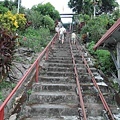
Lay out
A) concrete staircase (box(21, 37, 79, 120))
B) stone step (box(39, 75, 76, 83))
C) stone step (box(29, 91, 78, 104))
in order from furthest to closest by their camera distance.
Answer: stone step (box(39, 75, 76, 83)), stone step (box(29, 91, 78, 104)), concrete staircase (box(21, 37, 79, 120))

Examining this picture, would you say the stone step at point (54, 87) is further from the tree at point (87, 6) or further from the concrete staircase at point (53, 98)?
the tree at point (87, 6)

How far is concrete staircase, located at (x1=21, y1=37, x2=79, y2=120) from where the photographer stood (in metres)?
6.64

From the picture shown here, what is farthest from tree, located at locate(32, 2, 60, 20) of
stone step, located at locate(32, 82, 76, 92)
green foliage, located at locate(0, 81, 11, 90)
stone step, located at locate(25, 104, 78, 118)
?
stone step, located at locate(25, 104, 78, 118)

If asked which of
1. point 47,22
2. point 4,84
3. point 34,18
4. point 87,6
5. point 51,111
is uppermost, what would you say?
point 87,6

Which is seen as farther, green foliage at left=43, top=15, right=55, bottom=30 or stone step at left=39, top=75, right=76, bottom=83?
green foliage at left=43, top=15, right=55, bottom=30

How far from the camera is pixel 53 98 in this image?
746 centimetres

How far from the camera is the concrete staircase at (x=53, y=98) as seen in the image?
6637 millimetres

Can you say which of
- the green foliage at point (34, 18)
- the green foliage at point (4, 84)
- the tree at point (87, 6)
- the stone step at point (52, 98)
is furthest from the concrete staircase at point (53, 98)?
the tree at point (87, 6)

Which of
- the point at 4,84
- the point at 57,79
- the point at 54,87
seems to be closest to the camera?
the point at 4,84

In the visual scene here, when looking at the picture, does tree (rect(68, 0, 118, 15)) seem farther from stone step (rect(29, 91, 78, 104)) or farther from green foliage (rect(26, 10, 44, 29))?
stone step (rect(29, 91, 78, 104))

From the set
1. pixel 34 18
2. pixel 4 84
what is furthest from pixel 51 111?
pixel 34 18

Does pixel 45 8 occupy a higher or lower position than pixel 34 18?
higher

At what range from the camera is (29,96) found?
748cm

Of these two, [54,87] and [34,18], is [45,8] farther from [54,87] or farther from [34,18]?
[54,87]
